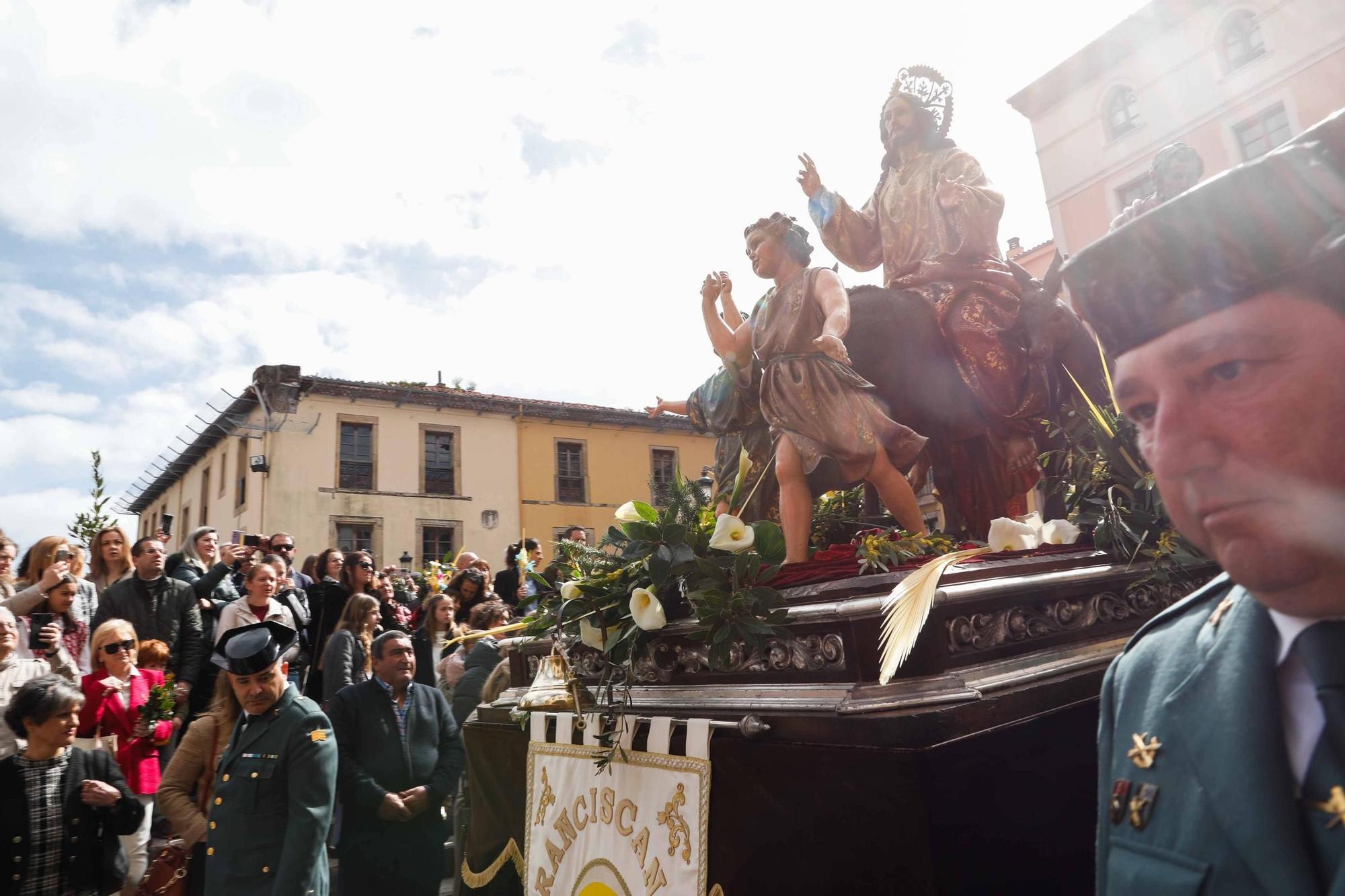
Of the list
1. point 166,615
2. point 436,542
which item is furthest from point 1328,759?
point 436,542

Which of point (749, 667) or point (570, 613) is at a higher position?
point (570, 613)

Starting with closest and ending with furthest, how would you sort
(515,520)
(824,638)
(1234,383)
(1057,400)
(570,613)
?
(1234,383)
(824,638)
(570,613)
(1057,400)
(515,520)

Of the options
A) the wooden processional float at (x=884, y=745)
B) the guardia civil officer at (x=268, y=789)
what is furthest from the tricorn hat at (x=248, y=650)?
the wooden processional float at (x=884, y=745)

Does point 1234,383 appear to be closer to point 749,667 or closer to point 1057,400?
point 749,667

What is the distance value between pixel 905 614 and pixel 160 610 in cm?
555

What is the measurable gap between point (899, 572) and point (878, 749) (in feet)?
2.01

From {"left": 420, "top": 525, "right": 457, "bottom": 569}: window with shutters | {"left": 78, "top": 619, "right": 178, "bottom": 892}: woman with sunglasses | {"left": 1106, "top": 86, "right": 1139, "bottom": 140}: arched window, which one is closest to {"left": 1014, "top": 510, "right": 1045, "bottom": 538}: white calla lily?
{"left": 78, "top": 619, "right": 178, "bottom": 892}: woman with sunglasses

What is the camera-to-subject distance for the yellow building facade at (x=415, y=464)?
24.5 m

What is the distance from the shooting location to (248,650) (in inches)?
157

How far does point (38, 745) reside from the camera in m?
3.90

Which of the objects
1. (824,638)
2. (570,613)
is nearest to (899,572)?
(824,638)

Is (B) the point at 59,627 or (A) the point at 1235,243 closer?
(A) the point at 1235,243

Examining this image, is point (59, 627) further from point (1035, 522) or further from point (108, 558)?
point (1035, 522)

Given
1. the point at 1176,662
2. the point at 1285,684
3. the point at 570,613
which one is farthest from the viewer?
the point at 570,613
